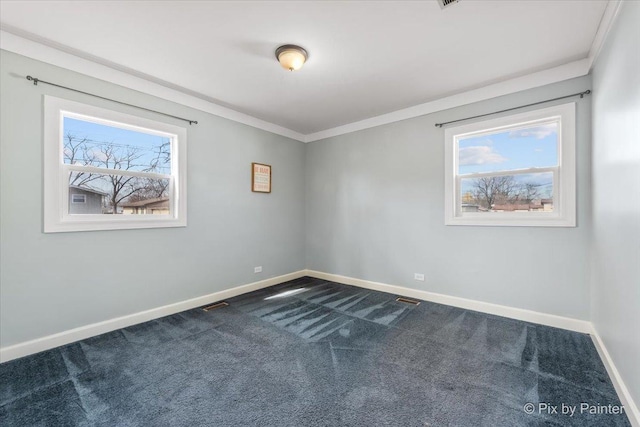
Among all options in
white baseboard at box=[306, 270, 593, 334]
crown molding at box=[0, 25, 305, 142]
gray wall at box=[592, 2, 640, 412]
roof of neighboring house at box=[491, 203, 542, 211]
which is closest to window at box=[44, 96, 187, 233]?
crown molding at box=[0, 25, 305, 142]

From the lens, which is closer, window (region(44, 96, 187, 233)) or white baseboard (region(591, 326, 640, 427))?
white baseboard (region(591, 326, 640, 427))

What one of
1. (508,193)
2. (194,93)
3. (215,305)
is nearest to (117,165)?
(194,93)

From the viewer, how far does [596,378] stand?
191cm

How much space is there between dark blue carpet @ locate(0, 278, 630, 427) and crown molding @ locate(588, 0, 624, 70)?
2543 mm

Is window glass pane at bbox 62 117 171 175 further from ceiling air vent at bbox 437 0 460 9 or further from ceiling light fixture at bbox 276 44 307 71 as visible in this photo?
ceiling air vent at bbox 437 0 460 9

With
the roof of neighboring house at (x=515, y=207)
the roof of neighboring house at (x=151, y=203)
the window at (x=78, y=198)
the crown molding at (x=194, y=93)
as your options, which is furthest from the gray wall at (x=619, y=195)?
the window at (x=78, y=198)

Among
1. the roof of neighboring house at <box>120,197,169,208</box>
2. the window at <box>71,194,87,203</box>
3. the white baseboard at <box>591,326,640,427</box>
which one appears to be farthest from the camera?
the roof of neighboring house at <box>120,197,169,208</box>

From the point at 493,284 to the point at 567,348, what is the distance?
875mm

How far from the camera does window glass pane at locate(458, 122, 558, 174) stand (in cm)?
287

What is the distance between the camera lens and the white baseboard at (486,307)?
8.76ft

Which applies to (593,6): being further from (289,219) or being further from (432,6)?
(289,219)

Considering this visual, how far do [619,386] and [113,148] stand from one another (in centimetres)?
464

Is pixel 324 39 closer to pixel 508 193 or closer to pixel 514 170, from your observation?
pixel 514 170

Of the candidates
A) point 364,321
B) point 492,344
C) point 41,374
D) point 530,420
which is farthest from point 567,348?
point 41,374
